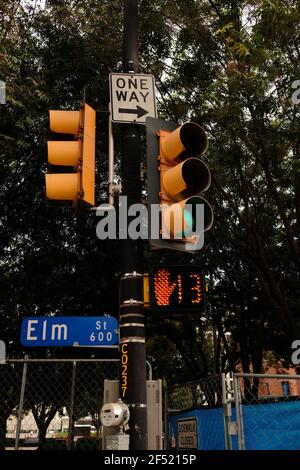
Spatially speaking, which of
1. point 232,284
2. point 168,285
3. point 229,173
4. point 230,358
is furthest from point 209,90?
point 230,358

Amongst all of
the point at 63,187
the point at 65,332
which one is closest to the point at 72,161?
the point at 63,187

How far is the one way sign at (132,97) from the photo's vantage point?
4.87 m

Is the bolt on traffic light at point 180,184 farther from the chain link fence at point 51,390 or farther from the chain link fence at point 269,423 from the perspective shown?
the chain link fence at point 51,390

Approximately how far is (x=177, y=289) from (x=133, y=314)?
0.41 m

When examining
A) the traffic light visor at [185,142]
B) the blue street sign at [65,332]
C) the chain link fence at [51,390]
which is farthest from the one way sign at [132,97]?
the chain link fence at [51,390]

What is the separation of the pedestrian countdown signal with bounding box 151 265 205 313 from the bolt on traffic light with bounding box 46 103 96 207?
0.85 m

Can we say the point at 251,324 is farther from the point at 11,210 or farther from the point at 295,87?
the point at 295,87

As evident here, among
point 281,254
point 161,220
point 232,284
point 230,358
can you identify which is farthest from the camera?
point 230,358

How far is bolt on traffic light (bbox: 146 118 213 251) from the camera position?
13.4ft

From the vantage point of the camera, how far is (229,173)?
12930 mm

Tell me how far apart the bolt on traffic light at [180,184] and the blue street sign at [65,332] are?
1934mm

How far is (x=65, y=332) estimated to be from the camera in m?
5.64

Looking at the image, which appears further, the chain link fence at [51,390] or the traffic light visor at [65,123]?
the chain link fence at [51,390]

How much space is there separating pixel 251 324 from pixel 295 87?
484 inches
